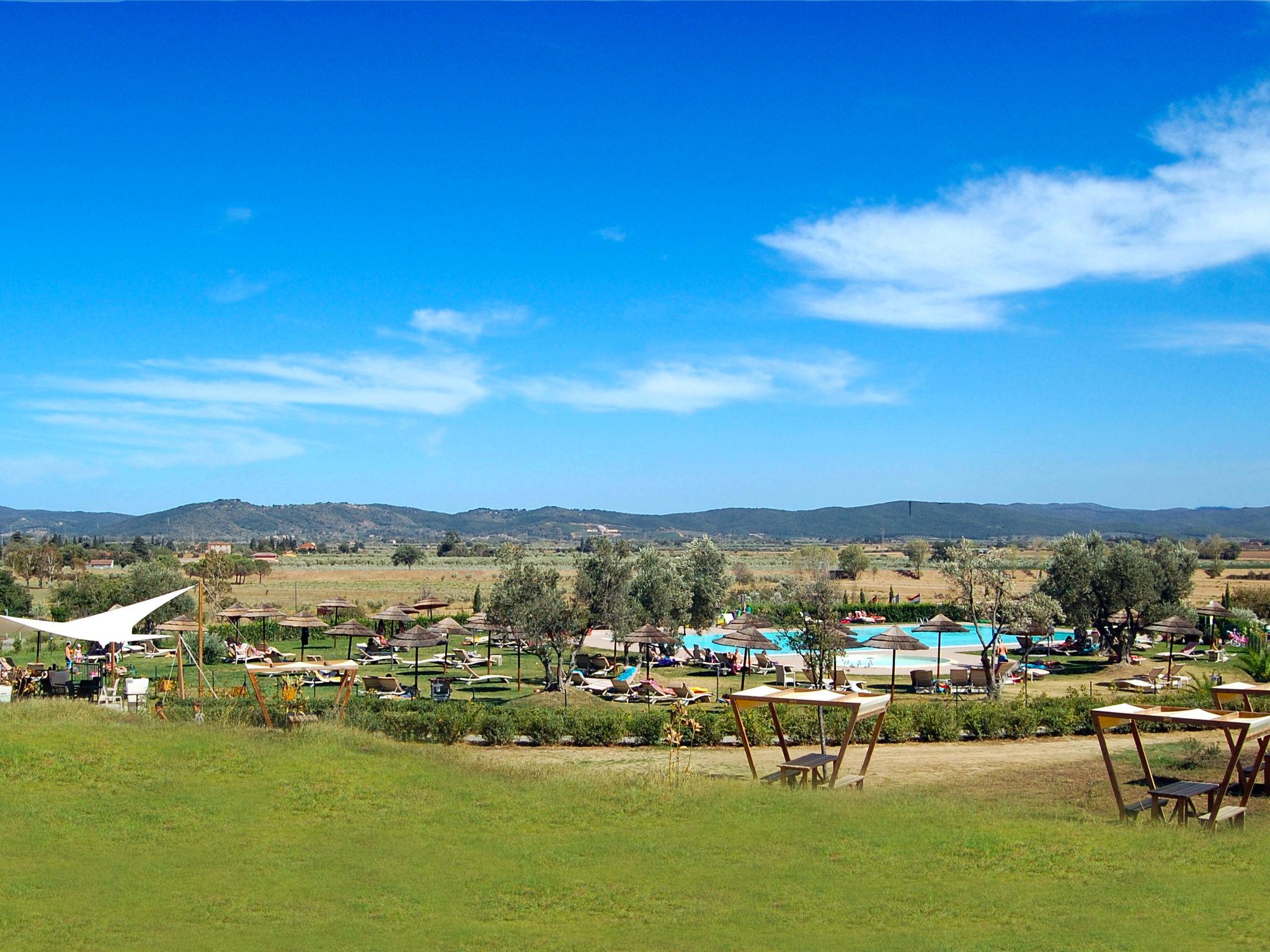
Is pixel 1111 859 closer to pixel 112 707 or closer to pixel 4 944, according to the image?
pixel 4 944

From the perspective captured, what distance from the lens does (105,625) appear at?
22.9 meters

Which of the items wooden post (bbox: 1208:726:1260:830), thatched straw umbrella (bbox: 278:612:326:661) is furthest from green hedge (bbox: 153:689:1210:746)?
thatched straw umbrella (bbox: 278:612:326:661)

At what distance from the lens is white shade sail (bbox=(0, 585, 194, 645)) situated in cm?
2205

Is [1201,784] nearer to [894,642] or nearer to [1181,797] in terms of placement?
[1181,797]

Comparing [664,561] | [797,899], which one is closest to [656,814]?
[797,899]

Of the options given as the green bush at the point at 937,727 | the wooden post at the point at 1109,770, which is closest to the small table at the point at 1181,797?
the wooden post at the point at 1109,770

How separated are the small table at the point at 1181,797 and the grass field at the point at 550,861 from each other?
0.62 m

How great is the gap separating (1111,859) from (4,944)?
9.92 metres

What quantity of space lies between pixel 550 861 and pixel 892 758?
33.7 feet

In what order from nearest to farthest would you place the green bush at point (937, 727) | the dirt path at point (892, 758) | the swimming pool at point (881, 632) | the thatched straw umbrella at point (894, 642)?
the dirt path at point (892, 758) → the green bush at point (937, 727) → the thatched straw umbrella at point (894, 642) → the swimming pool at point (881, 632)

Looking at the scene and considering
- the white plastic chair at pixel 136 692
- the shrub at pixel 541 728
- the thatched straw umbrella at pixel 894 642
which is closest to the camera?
the shrub at pixel 541 728

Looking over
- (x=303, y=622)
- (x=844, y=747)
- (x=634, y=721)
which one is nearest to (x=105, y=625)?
(x=634, y=721)

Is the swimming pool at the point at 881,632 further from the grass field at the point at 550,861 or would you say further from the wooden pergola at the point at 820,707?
the grass field at the point at 550,861

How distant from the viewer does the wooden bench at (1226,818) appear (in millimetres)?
12785
